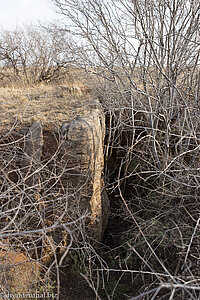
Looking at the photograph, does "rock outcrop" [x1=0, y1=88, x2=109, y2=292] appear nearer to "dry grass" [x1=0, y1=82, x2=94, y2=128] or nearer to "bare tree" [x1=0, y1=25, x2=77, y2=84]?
"dry grass" [x1=0, y1=82, x2=94, y2=128]

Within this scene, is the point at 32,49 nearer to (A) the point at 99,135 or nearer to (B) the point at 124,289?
(A) the point at 99,135

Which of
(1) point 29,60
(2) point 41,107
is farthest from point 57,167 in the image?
(1) point 29,60

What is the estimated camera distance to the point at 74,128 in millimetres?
3701

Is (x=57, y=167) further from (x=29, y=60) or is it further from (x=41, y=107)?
(x=29, y=60)

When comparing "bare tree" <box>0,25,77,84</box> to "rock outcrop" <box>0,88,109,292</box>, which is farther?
"bare tree" <box>0,25,77,84</box>

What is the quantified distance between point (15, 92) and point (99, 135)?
280 cm

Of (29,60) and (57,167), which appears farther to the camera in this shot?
(29,60)

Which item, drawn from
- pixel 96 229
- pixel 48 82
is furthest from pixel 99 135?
pixel 48 82

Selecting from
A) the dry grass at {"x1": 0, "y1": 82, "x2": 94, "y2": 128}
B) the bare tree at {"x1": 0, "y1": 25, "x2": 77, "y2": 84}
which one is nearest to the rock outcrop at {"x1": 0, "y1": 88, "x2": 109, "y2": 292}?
the dry grass at {"x1": 0, "y1": 82, "x2": 94, "y2": 128}

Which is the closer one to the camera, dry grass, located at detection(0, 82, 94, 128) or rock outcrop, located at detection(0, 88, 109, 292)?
rock outcrop, located at detection(0, 88, 109, 292)

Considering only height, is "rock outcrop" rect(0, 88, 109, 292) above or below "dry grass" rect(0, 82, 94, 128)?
below

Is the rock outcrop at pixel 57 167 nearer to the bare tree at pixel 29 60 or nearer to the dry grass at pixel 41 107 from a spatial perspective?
the dry grass at pixel 41 107

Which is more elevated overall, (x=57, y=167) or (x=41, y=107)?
→ (x=41, y=107)

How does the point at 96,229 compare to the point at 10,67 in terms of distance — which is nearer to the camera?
the point at 96,229
